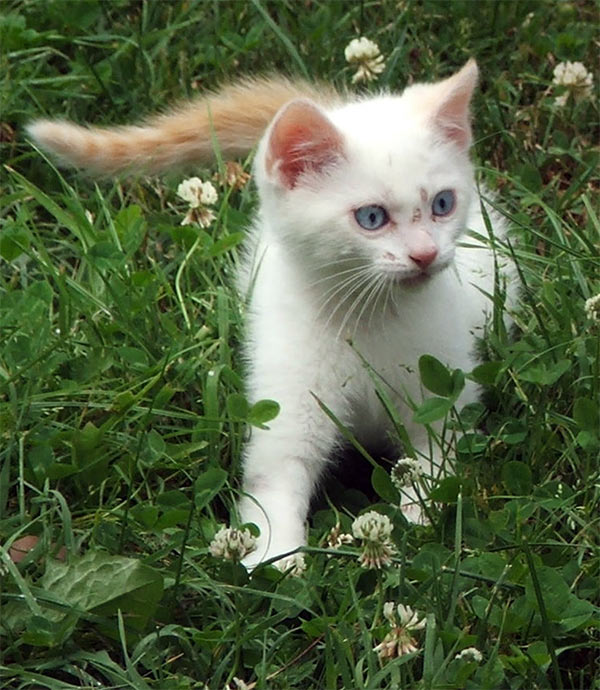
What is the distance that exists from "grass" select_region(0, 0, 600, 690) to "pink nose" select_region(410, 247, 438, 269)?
349 millimetres

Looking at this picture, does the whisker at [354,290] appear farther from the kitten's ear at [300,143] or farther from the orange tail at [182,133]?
the orange tail at [182,133]

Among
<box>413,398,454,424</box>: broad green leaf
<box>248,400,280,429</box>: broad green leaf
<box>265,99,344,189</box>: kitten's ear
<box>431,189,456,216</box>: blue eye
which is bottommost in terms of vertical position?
<box>248,400,280,429</box>: broad green leaf

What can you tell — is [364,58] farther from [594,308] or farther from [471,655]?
[471,655]

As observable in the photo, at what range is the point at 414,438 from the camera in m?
3.19

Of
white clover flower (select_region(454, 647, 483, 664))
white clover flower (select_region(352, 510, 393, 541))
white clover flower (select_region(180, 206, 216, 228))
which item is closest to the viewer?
white clover flower (select_region(454, 647, 483, 664))

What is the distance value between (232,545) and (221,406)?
0.78 meters

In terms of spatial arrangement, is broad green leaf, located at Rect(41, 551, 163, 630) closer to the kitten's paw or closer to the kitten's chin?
the kitten's paw

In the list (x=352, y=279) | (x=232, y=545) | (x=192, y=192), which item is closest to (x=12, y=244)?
(x=192, y=192)

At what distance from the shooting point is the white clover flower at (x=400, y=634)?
248 centimetres

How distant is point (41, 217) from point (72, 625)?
183 cm

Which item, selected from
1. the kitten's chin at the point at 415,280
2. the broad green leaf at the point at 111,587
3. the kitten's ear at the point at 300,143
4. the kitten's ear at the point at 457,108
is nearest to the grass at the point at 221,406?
the broad green leaf at the point at 111,587

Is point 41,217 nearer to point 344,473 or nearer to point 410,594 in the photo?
point 344,473

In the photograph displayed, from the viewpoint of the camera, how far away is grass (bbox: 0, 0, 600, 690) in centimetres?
258

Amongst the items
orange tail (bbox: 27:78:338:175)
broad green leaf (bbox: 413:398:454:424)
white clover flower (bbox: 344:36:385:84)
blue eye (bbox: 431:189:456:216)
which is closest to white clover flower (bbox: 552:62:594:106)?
white clover flower (bbox: 344:36:385:84)
